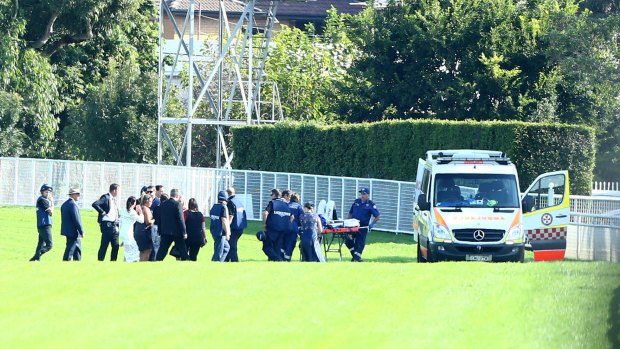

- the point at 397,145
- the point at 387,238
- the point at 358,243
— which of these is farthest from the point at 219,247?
the point at 397,145

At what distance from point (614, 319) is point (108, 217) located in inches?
834

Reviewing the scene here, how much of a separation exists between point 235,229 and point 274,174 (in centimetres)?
1877

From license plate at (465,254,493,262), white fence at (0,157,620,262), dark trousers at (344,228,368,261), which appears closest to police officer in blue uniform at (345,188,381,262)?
dark trousers at (344,228,368,261)

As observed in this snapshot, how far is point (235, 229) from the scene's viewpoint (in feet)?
77.0

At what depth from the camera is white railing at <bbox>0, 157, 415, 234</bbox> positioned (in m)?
37.7

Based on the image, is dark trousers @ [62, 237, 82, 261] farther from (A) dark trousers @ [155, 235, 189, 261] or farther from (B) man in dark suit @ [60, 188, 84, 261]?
(A) dark trousers @ [155, 235, 189, 261]

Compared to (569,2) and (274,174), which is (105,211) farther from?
(569,2)

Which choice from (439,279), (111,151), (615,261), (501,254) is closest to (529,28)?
(111,151)

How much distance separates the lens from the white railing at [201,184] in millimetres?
37688

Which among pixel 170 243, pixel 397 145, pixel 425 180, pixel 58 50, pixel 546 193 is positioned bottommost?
pixel 170 243

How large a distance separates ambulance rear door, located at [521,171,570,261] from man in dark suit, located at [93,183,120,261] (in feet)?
27.8

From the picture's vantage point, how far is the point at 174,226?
69.9ft

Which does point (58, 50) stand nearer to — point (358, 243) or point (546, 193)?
point (358, 243)

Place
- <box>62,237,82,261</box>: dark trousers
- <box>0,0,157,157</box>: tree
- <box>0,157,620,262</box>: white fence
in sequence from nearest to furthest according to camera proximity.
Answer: <box>62,237,82,261</box>: dark trousers < <box>0,157,620,262</box>: white fence < <box>0,0,157,157</box>: tree
